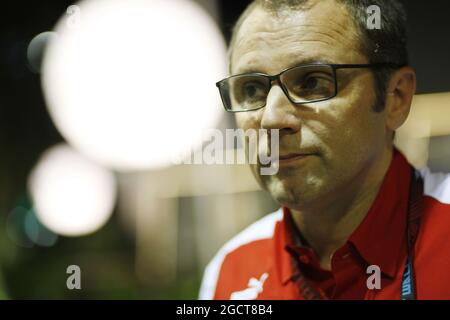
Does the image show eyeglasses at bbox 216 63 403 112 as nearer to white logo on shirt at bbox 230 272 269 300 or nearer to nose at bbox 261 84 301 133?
nose at bbox 261 84 301 133

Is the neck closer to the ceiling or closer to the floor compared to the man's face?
closer to the floor

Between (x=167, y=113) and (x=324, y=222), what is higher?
(x=167, y=113)

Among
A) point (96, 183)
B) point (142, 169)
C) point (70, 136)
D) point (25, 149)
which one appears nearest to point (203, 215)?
point (142, 169)

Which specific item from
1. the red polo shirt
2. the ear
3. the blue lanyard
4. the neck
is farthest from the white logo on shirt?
the ear

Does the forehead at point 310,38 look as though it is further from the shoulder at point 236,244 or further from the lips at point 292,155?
the shoulder at point 236,244

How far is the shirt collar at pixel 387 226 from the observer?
0.88 m

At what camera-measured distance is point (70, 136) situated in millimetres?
1285

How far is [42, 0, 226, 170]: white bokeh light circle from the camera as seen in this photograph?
1.12m

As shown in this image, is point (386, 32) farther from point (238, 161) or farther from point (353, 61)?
point (238, 161)

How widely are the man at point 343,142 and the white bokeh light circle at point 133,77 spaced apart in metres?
0.17

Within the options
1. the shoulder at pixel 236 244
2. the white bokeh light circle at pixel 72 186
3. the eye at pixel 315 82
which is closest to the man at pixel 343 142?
the eye at pixel 315 82

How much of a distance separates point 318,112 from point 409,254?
29 cm

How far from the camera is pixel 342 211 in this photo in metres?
0.93

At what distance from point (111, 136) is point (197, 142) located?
0.88 feet
